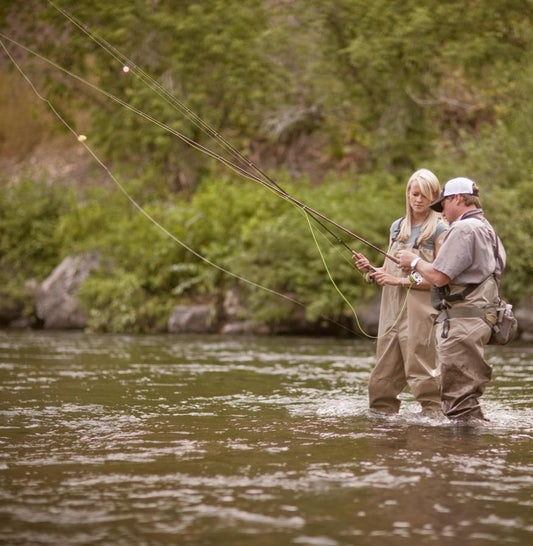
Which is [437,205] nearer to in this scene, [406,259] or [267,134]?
[406,259]

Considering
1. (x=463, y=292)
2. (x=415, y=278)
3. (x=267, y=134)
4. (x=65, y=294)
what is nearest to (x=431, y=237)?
(x=415, y=278)

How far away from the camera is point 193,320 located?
21609 millimetres

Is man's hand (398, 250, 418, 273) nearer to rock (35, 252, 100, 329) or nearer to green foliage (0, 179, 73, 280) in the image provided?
rock (35, 252, 100, 329)

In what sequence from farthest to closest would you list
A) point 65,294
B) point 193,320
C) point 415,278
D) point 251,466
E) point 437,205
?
point 65,294, point 193,320, point 415,278, point 437,205, point 251,466

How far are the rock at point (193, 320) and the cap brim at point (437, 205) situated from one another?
14136 millimetres

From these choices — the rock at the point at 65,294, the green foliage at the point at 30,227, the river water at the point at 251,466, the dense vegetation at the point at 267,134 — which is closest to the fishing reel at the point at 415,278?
the river water at the point at 251,466

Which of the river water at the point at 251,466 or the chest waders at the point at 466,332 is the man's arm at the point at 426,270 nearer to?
the chest waders at the point at 466,332

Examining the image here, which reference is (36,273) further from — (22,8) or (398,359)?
(398,359)

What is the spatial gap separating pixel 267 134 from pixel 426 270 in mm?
26057

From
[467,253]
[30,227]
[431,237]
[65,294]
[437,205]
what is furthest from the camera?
[30,227]

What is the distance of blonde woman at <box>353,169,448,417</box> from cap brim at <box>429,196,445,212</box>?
250 mm

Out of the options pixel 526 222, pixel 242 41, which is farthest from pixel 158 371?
pixel 242 41

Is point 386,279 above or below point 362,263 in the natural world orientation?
below

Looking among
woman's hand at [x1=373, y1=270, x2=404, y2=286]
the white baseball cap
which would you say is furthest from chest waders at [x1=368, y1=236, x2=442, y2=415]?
the white baseball cap
